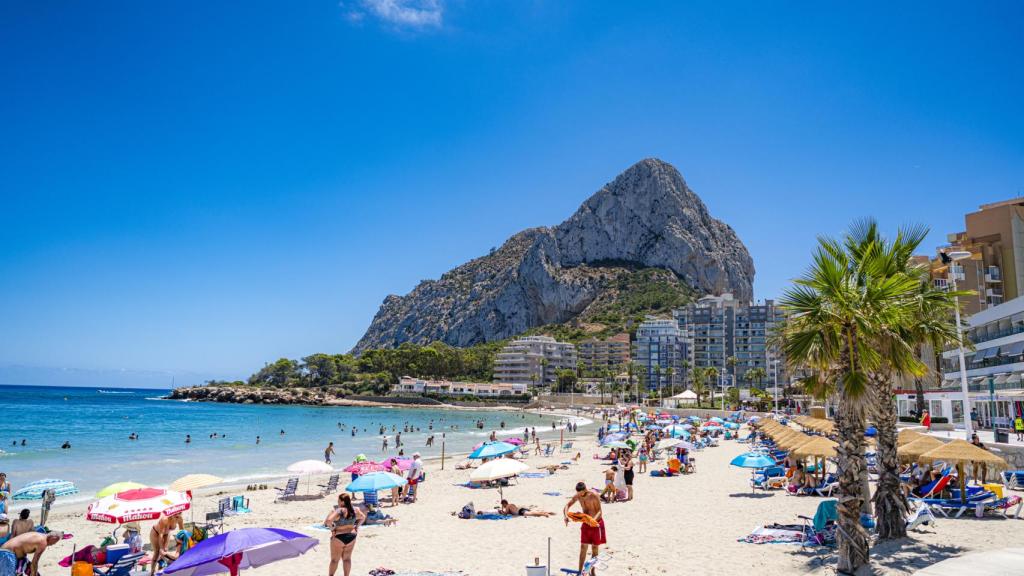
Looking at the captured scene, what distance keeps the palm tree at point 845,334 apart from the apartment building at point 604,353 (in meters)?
138

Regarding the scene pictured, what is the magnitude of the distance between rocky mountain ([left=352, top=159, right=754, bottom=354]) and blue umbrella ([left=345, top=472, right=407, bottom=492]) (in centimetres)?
16629

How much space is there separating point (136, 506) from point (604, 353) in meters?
143

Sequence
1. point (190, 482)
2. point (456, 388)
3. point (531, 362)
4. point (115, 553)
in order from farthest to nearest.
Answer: point (531, 362)
point (456, 388)
point (190, 482)
point (115, 553)

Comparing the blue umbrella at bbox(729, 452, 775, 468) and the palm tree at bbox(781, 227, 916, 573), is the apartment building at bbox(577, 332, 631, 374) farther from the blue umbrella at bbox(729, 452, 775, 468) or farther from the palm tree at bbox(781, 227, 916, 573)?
the palm tree at bbox(781, 227, 916, 573)

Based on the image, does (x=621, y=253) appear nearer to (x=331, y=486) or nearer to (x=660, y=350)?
(x=660, y=350)

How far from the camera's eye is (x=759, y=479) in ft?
61.2

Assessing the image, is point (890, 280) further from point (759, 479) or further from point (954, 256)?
point (759, 479)

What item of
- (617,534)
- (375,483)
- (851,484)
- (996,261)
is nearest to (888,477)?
(851,484)

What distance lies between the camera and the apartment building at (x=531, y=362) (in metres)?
137

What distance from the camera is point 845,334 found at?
9.02 meters

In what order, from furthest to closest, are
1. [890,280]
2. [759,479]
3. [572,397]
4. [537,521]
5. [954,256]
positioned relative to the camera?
[572,397] → [759,479] → [954,256] → [537,521] → [890,280]

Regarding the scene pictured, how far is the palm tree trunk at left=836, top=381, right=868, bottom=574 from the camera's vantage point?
8.17m

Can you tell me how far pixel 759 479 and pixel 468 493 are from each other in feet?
28.7

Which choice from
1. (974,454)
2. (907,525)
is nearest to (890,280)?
(907,525)
